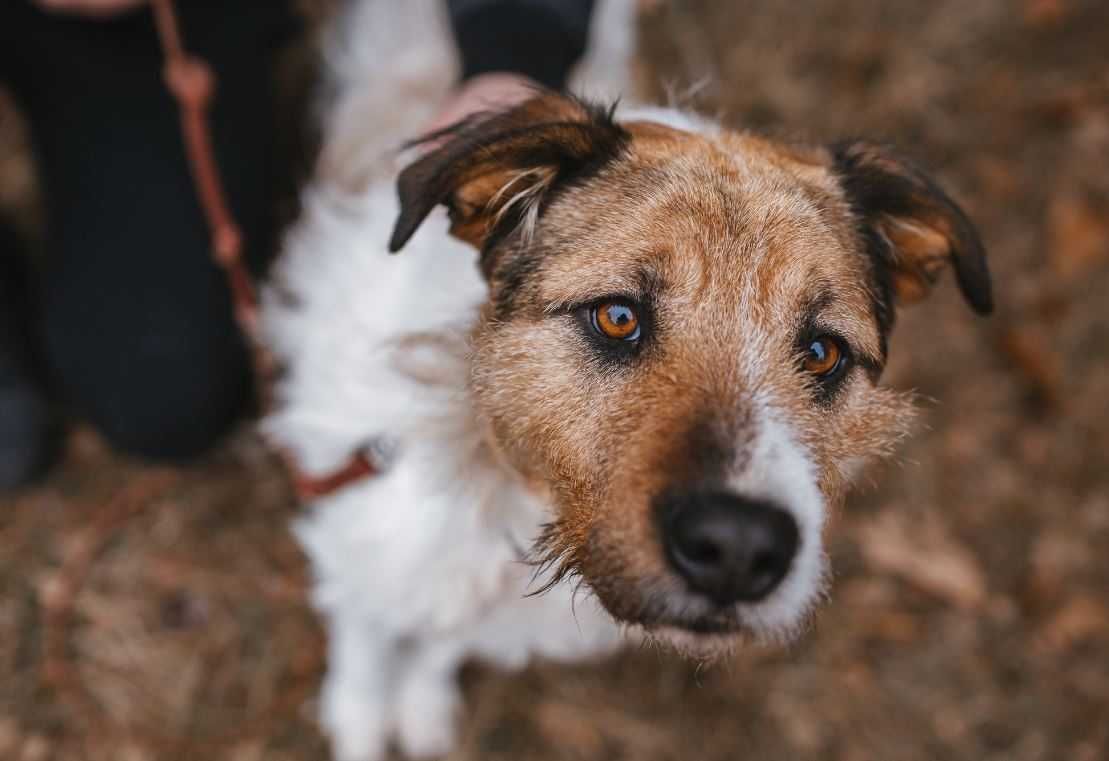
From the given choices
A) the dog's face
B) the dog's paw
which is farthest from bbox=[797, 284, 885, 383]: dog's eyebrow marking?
the dog's paw

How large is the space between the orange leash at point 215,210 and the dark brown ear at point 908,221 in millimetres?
1321

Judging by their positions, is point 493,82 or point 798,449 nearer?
point 798,449

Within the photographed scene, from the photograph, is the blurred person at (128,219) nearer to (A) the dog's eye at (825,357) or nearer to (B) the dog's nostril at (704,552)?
(A) the dog's eye at (825,357)

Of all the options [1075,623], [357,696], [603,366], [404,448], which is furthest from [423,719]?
[1075,623]

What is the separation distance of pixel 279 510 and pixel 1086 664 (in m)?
3.11

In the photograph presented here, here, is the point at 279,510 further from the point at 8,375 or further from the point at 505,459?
the point at 505,459

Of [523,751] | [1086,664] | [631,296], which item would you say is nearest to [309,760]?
[523,751]

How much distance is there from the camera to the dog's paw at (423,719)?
9.40ft

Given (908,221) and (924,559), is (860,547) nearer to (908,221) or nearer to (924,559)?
(924,559)

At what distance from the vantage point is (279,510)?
3164 millimetres

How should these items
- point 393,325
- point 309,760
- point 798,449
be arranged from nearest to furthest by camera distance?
point 798,449, point 393,325, point 309,760

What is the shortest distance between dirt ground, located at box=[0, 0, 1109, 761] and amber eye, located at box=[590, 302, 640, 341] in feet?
3.42

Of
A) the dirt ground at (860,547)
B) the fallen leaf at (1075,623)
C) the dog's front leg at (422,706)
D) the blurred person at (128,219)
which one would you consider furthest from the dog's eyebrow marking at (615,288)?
the fallen leaf at (1075,623)

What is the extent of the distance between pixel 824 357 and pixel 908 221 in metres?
0.44
